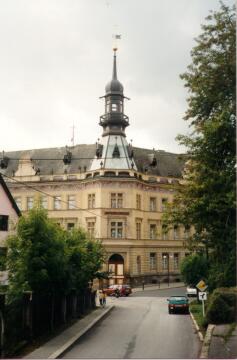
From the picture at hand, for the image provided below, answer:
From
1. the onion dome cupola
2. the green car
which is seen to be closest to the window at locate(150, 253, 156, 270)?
the onion dome cupola

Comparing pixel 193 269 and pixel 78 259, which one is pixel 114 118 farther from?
pixel 78 259

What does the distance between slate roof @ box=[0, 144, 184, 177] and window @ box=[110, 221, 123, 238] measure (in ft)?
22.7

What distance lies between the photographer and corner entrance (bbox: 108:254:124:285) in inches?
1887

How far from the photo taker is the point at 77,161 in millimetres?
54156

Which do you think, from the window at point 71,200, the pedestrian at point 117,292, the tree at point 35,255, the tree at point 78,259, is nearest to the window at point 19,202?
the window at point 71,200

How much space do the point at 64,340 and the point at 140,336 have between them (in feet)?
9.17

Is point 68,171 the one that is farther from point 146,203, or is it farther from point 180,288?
point 180,288

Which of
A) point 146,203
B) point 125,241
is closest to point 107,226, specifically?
point 125,241

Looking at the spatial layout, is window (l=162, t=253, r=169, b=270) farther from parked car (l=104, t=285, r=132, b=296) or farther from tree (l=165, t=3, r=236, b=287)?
tree (l=165, t=3, r=236, b=287)

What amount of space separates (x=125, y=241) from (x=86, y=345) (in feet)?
108

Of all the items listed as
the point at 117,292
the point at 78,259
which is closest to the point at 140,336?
the point at 78,259

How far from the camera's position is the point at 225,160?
14.8 m

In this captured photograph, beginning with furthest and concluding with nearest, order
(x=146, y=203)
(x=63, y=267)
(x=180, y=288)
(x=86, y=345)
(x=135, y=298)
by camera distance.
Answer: (x=146, y=203)
(x=180, y=288)
(x=135, y=298)
(x=63, y=267)
(x=86, y=345)

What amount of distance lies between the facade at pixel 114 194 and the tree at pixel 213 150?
31.2 metres
